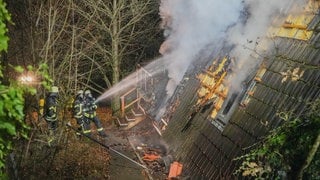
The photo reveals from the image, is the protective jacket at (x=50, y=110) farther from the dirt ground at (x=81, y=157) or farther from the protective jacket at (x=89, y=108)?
the protective jacket at (x=89, y=108)

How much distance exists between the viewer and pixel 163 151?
12.4 metres

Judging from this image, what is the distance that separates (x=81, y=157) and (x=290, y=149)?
298 inches

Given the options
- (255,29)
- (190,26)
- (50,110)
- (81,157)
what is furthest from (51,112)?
(255,29)

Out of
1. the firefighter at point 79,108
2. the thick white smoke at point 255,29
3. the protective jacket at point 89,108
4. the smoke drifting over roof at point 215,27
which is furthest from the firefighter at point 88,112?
the thick white smoke at point 255,29

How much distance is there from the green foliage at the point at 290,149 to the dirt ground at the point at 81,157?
474 centimetres

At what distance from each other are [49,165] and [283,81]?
6.45 meters

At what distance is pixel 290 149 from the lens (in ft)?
20.3

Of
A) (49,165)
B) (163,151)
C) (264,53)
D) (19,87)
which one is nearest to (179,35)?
(163,151)

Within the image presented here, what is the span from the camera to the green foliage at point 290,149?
589 cm

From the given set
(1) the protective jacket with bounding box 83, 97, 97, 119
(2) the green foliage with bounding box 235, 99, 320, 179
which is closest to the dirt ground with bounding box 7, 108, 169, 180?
(1) the protective jacket with bounding box 83, 97, 97, 119

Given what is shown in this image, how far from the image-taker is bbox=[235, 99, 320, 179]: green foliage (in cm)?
589

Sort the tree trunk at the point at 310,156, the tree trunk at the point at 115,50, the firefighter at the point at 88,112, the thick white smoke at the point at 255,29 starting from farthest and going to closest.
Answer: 1. the tree trunk at the point at 115,50
2. the firefighter at the point at 88,112
3. the thick white smoke at the point at 255,29
4. the tree trunk at the point at 310,156

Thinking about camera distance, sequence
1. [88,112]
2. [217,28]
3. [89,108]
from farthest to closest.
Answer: [89,108] < [88,112] < [217,28]

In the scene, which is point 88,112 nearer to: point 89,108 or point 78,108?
point 89,108
